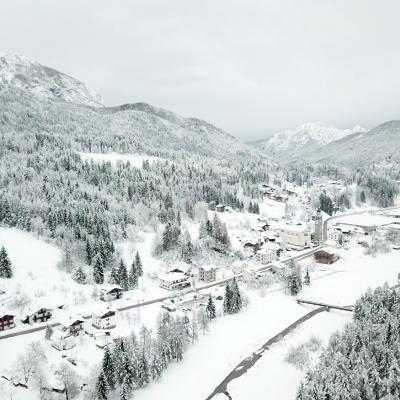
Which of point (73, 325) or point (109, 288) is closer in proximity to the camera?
point (73, 325)

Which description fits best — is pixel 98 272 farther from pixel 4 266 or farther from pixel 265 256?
pixel 265 256

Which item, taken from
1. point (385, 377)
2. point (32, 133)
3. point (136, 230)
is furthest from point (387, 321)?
point (32, 133)

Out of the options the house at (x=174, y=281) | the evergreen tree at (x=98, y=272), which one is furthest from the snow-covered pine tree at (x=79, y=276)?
the house at (x=174, y=281)

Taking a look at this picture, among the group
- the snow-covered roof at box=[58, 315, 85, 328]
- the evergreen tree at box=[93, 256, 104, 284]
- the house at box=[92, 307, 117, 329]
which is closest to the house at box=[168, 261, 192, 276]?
the evergreen tree at box=[93, 256, 104, 284]

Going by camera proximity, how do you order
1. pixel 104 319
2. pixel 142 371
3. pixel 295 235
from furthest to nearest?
pixel 295 235, pixel 104 319, pixel 142 371

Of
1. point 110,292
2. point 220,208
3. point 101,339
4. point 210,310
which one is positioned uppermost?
point 220,208

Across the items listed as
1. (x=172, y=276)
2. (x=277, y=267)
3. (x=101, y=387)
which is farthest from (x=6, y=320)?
(x=277, y=267)

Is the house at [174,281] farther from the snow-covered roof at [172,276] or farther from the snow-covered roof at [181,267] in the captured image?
the snow-covered roof at [181,267]
